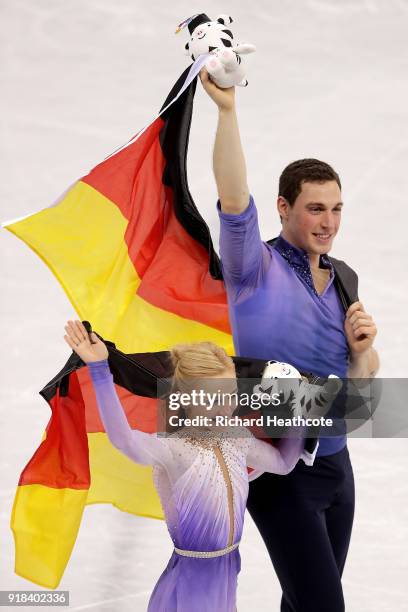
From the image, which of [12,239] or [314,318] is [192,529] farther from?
[12,239]

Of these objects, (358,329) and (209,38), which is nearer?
(209,38)

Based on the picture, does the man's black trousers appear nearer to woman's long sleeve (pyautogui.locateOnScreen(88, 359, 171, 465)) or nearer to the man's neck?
woman's long sleeve (pyautogui.locateOnScreen(88, 359, 171, 465))

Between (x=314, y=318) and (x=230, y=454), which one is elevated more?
(x=314, y=318)

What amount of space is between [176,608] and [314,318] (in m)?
0.86

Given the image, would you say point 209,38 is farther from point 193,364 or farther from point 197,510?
point 197,510

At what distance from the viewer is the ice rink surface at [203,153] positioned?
443 centimetres

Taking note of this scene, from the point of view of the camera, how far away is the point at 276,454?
3008 millimetres

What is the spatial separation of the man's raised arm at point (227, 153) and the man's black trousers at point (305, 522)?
80 cm

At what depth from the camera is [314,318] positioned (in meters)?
3.06

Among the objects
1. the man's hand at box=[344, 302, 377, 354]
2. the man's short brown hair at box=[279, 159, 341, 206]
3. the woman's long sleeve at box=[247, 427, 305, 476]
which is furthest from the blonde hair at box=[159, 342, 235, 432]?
the man's short brown hair at box=[279, 159, 341, 206]

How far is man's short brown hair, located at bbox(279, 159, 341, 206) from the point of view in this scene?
312 cm

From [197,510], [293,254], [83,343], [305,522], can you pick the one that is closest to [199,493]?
[197,510]


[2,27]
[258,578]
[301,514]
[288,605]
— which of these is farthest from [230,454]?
[2,27]

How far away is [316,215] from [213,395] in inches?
24.4
